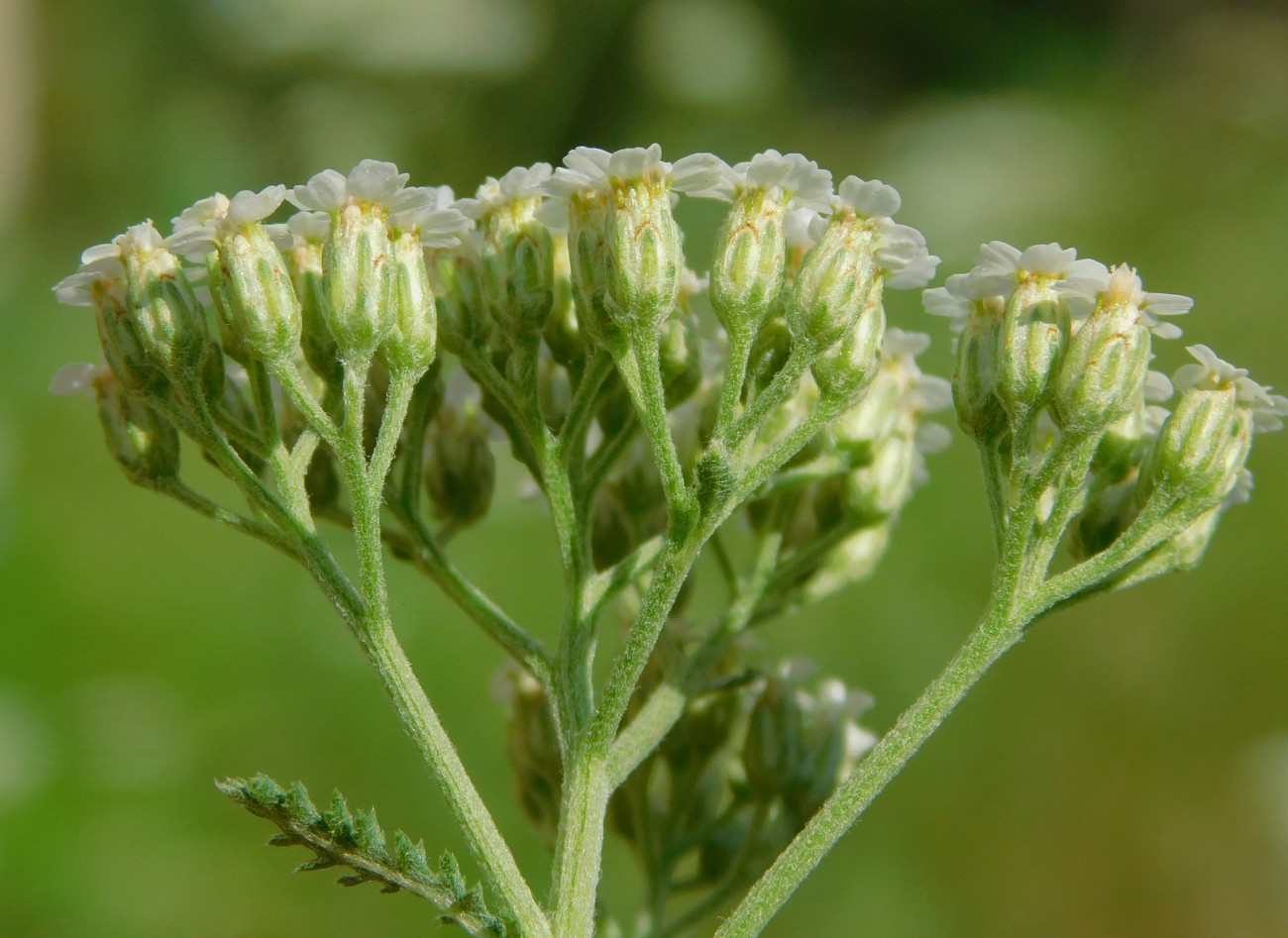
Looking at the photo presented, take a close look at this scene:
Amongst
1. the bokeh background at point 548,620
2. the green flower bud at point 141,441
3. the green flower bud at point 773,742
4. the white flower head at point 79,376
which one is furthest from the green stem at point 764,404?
the bokeh background at point 548,620

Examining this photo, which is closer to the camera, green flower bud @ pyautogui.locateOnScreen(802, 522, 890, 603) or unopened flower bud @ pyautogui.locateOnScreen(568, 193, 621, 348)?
unopened flower bud @ pyautogui.locateOnScreen(568, 193, 621, 348)

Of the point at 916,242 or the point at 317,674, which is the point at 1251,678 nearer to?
the point at 317,674

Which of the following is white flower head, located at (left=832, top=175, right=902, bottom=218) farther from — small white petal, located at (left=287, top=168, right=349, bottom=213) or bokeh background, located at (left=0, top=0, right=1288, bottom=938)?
bokeh background, located at (left=0, top=0, right=1288, bottom=938)

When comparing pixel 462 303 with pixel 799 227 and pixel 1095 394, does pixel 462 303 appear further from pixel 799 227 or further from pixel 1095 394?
pixel 1095 394

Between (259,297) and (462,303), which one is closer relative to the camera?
(259,297)

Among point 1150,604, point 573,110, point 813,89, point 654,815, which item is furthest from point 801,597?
point 813,89

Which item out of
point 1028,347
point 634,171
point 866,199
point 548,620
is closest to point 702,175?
point 634,171

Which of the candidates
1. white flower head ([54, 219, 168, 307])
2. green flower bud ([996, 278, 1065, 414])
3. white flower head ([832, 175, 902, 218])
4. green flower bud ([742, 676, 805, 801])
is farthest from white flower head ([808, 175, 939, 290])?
white flower head ([54, 219, 168, 307])
